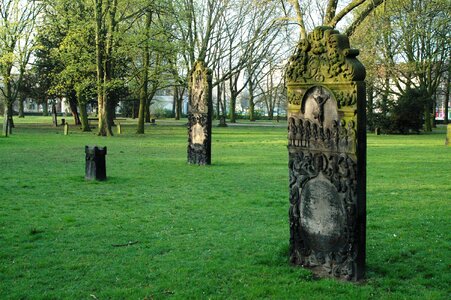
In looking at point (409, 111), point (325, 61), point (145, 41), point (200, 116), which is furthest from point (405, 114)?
point (325, 61)

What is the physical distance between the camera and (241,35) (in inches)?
2004

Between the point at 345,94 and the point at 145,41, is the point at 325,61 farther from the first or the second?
the point at 145,41

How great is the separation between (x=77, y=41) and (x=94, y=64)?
5.48 ft

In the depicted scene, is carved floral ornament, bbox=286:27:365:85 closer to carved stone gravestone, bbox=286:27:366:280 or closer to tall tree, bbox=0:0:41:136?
carved stone gravestone, bbox=286:27:366:280

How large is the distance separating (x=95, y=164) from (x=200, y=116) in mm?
5164

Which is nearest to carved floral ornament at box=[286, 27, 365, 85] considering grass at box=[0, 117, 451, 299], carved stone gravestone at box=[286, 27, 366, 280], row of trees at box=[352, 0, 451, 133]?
carved stone gravestone at box=[286, 27, 366, 280]

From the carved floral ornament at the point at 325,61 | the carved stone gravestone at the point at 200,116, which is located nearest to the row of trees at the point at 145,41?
the carved stone gravestone at the point at 200,116

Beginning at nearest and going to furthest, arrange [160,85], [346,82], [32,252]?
[346,82], [32,252], [160,85]

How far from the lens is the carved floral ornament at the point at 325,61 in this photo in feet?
17.9

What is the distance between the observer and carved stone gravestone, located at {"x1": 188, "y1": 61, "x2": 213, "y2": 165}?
17.0m

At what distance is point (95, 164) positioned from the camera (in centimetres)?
1292

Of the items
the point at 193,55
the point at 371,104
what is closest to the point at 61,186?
the point at 193,55

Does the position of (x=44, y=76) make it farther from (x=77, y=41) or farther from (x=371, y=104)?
(x=371, y=104)

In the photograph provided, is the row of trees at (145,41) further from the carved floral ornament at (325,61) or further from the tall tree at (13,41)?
the carved floral ornament at (325,61)
